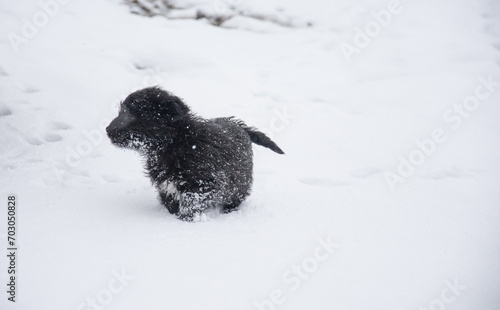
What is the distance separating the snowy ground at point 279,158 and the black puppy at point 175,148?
0.27m

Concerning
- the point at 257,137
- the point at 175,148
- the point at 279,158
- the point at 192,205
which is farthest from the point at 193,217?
the point at 279,158

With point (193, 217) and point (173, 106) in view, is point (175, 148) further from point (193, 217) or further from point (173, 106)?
point (193, 217)

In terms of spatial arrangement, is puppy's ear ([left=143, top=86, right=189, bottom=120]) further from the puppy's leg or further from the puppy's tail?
the puppy's tail

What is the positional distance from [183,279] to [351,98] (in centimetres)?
595

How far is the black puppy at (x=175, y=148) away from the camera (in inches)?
146

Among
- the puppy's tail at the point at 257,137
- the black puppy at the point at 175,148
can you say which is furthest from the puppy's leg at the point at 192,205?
the puppy's tail at the point at 257,137

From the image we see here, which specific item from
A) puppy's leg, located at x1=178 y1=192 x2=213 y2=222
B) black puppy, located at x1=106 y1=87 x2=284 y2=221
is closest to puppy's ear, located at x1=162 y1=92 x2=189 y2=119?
black puppy, located at x1=106 y1=87 x2=284 y2=221

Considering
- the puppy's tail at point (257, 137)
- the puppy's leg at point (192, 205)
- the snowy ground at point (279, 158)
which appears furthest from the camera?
the puppy's tail at point (257, 137)

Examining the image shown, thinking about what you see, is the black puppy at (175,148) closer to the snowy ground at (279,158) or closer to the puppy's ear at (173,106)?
the puppy's ear at (173,106)

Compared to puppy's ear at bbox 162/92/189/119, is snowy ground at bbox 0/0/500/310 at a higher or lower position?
lower

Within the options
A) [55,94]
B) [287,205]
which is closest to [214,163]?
[287,205]

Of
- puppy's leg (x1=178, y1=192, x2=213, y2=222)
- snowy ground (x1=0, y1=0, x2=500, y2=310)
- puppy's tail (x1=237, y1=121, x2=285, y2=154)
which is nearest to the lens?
snowy ground (x1=0, y1=0, x2=500, y2=310)

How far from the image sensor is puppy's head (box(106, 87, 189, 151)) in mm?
3715

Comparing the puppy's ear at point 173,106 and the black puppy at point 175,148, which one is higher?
the puppy's ear at point 173,106
